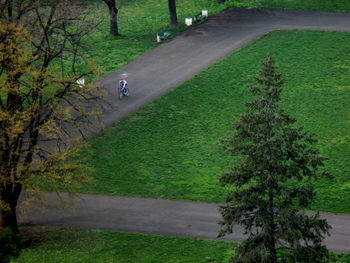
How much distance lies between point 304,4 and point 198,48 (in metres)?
12.7

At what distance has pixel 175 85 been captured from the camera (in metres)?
46.7

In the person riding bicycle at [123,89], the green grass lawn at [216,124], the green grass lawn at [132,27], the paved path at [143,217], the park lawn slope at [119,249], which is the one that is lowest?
the park lawn slope at [119,249]

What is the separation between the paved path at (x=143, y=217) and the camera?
31.5m

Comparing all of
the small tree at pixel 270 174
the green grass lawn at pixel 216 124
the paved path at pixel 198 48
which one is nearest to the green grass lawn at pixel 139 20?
the paved path at pixel 198 48

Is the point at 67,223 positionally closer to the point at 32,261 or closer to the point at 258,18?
the point at 32,261

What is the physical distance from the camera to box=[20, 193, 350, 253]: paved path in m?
31.5

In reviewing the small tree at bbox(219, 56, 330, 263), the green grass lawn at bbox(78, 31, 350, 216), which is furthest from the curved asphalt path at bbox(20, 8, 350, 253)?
the small tree at bbox(219, 56, 330, 263)

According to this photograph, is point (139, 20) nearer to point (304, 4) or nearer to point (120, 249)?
point (304, 4)

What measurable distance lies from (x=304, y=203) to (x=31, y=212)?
49.9 feet

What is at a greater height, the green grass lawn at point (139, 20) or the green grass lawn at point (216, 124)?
the green grass lawn at point (139, 20)

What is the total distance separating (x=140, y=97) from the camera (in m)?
45.4

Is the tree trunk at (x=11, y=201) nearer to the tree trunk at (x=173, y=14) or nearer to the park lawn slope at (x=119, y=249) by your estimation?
the park lawn slope at (x=119, y=249)

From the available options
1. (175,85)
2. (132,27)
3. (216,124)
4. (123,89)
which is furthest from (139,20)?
(216,124)

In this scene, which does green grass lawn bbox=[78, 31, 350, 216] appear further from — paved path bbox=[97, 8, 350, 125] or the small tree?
the small tree
